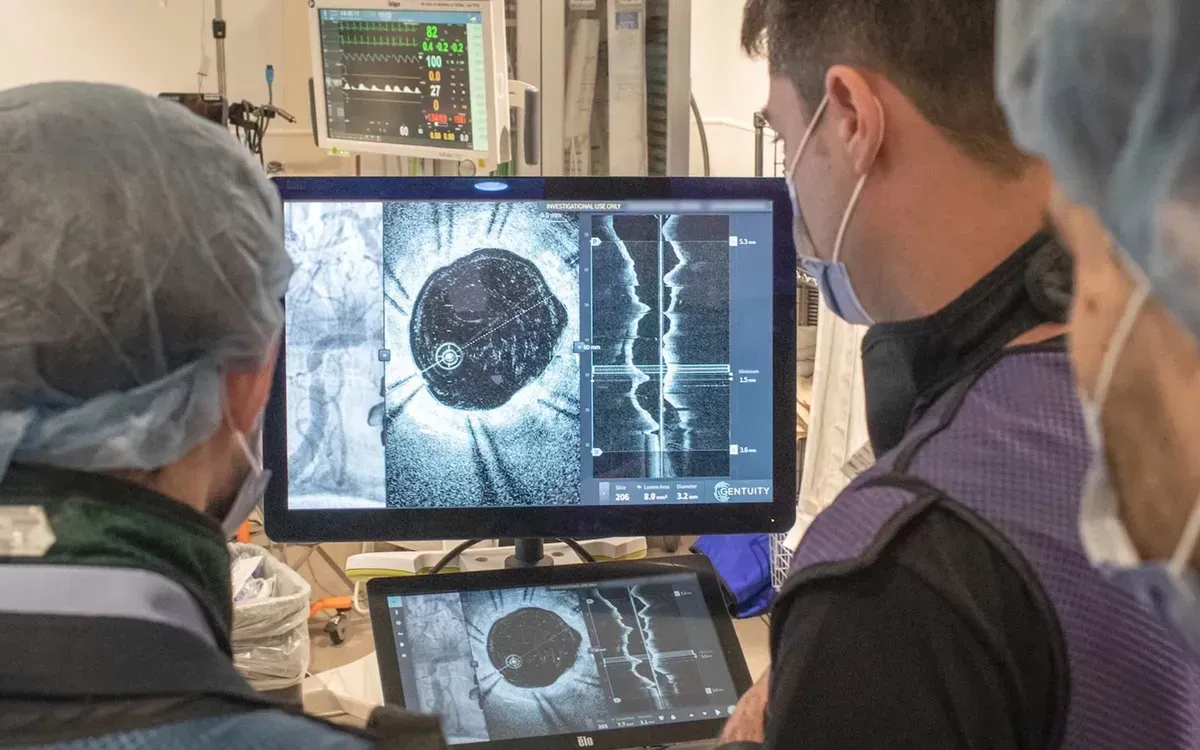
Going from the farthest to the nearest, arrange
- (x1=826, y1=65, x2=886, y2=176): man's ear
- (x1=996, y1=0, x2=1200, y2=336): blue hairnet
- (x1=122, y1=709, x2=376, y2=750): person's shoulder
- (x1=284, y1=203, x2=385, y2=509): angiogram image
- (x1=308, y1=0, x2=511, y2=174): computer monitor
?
(x1=308, y1=0, x2=511, y2=174): computer monitor → (x1=284, y1=203, x2=385, y2=509): angiogram image → (x1=826, y1=65, x2=886, y2=176): man's ear → (x1=122, y1=709, x2=376, y2=750): person's shoulder → (x1=996, y1=0, x2=1200, y2=336): blue hairnet

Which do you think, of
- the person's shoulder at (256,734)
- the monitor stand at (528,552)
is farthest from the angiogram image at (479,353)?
the person's shoulder at (256,734)

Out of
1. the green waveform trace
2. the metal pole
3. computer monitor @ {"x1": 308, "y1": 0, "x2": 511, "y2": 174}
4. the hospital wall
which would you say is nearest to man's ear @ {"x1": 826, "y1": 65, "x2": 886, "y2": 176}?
computer monitor @ {"x1": 308, "y1": 0, "x2": 511, "y2": 174}

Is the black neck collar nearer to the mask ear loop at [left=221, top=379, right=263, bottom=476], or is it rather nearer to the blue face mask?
the blue face mask

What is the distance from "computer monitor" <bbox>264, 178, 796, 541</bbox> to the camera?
132cm

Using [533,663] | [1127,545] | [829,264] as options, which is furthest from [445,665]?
[1127,545]

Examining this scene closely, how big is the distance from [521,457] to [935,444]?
2.05 ft

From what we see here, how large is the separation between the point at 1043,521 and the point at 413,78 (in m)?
2.01

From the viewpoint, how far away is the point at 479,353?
1338 millimetres

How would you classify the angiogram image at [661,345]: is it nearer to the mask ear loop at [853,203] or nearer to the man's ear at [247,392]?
the mask ear loop at [853,203]

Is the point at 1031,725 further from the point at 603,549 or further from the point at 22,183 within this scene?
the point at 603,549

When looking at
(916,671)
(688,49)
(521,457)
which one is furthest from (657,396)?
(688,49)

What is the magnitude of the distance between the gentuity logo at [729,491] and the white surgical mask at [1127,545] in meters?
0.74

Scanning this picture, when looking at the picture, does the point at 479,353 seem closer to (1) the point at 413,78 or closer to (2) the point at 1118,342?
(2) the point at 1118,342

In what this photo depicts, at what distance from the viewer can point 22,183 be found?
702mm
